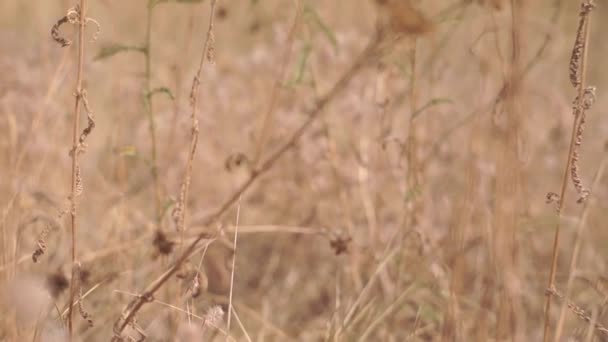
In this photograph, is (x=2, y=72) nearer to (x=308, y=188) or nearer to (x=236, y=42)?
(x=308, y=188)

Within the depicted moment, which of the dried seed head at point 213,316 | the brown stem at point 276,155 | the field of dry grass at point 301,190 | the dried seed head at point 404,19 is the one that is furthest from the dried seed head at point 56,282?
the dried seed head at point 404,19

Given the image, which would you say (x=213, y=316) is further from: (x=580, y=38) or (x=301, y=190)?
(x=301, y=190)

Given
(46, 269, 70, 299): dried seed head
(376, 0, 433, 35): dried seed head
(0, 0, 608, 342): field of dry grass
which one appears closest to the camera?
(376, 0, 433, 35): dried seed head

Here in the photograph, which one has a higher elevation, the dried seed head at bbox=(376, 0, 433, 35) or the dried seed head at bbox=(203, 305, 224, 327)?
the dried seed head at bbox=(376, 0, 433, 35)

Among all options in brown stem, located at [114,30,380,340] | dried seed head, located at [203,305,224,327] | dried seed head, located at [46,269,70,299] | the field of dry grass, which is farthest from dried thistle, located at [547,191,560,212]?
dried seed head, located at [46,269,70,299]

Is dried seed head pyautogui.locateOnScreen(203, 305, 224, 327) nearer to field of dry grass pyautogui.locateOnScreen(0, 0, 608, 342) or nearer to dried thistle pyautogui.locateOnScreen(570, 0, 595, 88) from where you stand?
field of dry grass pyautogui.locateOnScreen(0, 0, 608, 342)

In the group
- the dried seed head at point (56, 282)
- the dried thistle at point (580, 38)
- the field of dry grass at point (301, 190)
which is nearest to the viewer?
the dried thistle at point (580, 38)

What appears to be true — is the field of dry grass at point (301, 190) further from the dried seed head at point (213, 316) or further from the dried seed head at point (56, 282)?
the dried seed head at point (213, 316)

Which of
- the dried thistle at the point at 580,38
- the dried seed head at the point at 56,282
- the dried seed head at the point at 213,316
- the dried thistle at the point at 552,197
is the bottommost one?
the dried seed head at the point at 56,282

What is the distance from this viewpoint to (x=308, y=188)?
1923 mm

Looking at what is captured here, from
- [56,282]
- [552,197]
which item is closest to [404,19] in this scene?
[552,197]

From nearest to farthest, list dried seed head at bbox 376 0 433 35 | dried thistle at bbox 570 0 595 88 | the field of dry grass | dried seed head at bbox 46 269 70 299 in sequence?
dried seed head at bbox 376 0 433 35
dried thistle at bbox 570 0 595 88
dried seed head at bbox 46 269 70 299
the field of dry grass

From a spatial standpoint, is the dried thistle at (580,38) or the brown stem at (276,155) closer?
the brown stem at (276,155)

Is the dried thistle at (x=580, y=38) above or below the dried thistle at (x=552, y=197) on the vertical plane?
above
